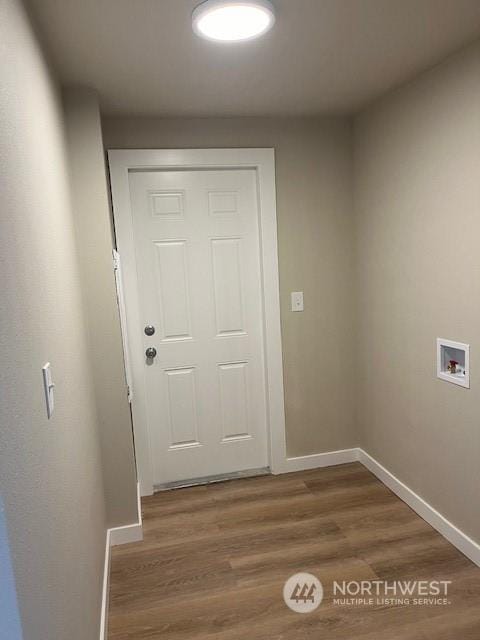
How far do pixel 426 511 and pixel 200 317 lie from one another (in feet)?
5.43

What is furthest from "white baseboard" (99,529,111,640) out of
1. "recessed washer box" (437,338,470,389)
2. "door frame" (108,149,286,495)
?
"recessed washer box" (437,338,470,389)

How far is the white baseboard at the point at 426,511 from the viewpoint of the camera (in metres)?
2.16

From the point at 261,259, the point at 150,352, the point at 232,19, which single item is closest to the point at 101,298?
the point at 150,352

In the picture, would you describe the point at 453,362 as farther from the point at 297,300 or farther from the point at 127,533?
the point at 127,533

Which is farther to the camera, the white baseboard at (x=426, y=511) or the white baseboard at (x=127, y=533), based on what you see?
the white baseboard at (x=127, y=533)

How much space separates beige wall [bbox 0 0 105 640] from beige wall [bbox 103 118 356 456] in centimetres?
113

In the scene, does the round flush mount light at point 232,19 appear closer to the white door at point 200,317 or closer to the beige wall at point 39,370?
the beige wall at point 39,370

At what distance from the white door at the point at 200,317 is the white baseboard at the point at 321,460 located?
0.74 ft

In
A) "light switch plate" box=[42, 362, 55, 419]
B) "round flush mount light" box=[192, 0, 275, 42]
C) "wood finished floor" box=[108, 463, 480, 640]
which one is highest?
"round flush mount light" box=[192, 0, 275, 42]

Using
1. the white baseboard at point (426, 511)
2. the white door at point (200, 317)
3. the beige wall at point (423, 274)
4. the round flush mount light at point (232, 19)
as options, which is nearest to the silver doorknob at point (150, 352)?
the white door at point (200, 317)

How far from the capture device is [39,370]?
42.6 inches

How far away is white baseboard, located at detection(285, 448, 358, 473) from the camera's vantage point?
3091mm

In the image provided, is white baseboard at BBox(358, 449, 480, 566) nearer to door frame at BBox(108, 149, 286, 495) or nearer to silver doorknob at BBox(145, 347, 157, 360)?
door frame at BBox(108, 149, 286, 495)

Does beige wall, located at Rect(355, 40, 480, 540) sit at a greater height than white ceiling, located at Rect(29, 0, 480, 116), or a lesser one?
lesser
